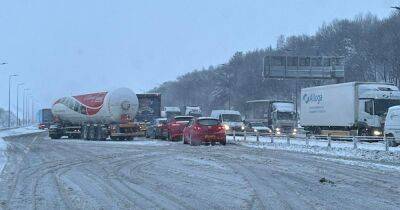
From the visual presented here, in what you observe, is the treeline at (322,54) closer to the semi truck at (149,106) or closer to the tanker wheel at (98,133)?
the semi truck at (149,106)

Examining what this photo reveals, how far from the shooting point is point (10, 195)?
42.8ft

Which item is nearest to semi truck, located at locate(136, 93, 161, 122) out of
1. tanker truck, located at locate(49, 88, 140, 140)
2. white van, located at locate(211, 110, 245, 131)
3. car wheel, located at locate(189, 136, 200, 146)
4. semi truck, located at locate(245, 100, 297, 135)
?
white van, located at locate(211, 110, 245, 131)

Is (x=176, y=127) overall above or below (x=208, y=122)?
below

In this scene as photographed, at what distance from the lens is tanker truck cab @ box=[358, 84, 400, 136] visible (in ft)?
127

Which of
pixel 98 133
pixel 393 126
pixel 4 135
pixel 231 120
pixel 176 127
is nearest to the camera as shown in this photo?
pixel 393 126

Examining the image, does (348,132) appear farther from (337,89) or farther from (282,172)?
(282,172)

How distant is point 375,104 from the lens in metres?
38.7

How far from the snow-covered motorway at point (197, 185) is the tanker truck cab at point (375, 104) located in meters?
17.6

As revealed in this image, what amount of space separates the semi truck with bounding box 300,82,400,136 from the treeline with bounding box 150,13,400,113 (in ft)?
108

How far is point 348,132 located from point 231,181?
2648cm

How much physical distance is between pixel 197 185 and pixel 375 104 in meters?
26.4

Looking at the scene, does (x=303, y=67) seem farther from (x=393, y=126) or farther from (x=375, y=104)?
(x=393, y=126)

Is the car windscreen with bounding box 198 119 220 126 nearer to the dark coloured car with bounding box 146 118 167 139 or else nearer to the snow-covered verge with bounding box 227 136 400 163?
the snow-covered verge with bounding box 227 136 400 163

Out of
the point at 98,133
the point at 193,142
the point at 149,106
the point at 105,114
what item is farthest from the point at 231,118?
the point at 193,142
